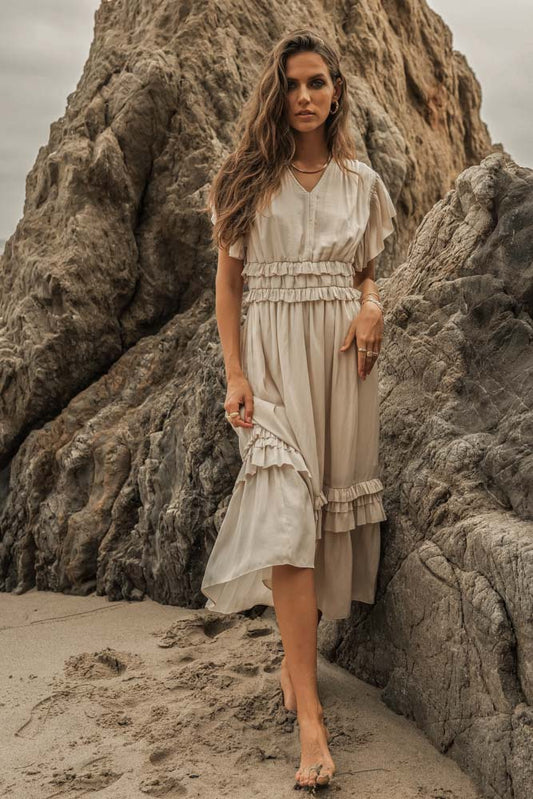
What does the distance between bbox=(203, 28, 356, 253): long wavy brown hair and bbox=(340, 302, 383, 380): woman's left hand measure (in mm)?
536

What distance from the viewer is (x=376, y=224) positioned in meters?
3.40

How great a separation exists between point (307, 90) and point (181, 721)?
7.62ft

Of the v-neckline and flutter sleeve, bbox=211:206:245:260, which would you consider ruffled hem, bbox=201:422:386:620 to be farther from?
the v-neckline

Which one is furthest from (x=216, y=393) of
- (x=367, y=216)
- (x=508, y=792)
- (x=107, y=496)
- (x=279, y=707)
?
(x=508, y=792)

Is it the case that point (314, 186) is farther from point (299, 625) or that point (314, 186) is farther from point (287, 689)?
point (287, 689)

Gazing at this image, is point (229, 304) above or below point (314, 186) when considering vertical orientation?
below

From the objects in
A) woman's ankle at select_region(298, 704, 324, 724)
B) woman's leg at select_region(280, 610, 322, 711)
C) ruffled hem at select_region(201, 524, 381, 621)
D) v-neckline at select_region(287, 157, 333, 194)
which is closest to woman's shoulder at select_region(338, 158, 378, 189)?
v-neckline at select_region(287, 157, 333, 194)

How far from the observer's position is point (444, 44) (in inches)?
301

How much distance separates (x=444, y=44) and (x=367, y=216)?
5.14 metres

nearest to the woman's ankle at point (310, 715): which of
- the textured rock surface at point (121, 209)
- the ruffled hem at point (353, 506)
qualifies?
the ruffled hem at point (353, 506)

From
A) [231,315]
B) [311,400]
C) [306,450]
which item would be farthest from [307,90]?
[306,450]

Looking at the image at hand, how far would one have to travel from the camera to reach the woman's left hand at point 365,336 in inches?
124

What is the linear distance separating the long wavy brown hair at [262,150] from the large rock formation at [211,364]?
81 centimetres

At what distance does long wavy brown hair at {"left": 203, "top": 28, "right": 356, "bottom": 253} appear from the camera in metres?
3.12
